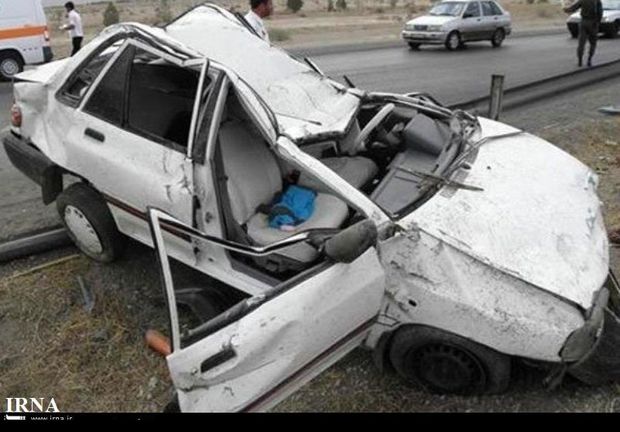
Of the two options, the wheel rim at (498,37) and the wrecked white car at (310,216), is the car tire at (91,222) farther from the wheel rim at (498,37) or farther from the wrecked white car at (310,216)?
the wheel rim at (498,37)

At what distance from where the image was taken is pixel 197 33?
15.1ft

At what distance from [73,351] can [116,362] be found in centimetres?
30

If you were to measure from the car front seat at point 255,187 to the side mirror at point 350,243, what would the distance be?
774mm

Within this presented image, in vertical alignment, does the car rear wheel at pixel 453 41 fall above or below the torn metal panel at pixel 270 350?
below

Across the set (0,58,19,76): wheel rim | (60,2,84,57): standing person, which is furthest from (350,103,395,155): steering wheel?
(60,2,84,57): standing person

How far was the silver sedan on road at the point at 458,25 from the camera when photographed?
62.8ft

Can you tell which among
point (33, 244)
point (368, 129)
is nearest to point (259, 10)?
point (368, 129)

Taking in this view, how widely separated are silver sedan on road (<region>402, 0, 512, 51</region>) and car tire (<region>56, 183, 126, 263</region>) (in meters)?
16.1

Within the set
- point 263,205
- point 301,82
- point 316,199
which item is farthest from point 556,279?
point 301,82

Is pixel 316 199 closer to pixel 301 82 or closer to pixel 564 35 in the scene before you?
pixel 301 82

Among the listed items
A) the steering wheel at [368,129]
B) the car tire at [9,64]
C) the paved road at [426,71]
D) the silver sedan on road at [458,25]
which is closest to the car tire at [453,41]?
the silver sedan on road at [458,25]

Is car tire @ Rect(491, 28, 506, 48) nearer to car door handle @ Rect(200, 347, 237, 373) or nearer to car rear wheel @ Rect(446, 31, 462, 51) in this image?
car rear wheel @ Rect(446, 31, 462, 51)

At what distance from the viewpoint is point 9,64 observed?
1313cm

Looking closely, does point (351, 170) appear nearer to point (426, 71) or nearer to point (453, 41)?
point (426, 71)
